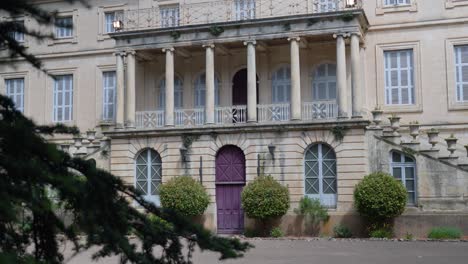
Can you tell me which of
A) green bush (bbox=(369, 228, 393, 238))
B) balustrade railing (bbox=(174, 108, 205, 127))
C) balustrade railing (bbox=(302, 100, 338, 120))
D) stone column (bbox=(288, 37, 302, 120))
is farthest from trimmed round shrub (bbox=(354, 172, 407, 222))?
balustrade railing (bbox=(174, 108, 205, 127))

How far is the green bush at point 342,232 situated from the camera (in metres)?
21.9

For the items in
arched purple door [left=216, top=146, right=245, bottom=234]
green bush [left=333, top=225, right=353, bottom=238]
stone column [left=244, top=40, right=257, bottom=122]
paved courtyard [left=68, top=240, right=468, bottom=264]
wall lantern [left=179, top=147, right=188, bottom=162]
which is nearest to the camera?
paved courtyard [left=68, top=240, right=468, bottom=264]

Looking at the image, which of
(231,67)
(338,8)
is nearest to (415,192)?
(338,8)

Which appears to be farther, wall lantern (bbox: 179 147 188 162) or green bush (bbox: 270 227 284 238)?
wall lantern (bbox: 179 147 188 162)

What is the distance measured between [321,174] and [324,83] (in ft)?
14.8

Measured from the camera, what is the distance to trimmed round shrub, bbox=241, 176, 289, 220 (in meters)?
22.1

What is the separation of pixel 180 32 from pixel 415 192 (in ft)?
34.5

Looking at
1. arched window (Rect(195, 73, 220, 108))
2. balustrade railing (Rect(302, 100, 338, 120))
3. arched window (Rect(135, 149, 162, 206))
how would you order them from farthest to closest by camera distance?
arched window (Rect(195, 73, 220, 108)) < arched window (Rect(135, 149, 162, 206)) < balustrade railing (Rect(302, 100, 338, 120))

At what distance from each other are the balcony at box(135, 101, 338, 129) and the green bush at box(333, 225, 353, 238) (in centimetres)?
383

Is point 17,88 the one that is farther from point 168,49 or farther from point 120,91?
point 168,49

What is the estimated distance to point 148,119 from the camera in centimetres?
2586

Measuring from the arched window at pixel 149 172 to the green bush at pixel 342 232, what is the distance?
701 centimetres

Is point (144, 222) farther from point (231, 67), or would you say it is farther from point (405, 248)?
point (231, 67)

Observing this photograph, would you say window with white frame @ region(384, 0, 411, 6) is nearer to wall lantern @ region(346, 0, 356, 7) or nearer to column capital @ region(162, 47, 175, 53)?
wall lantern @ region(346, 0, 356, 7)
